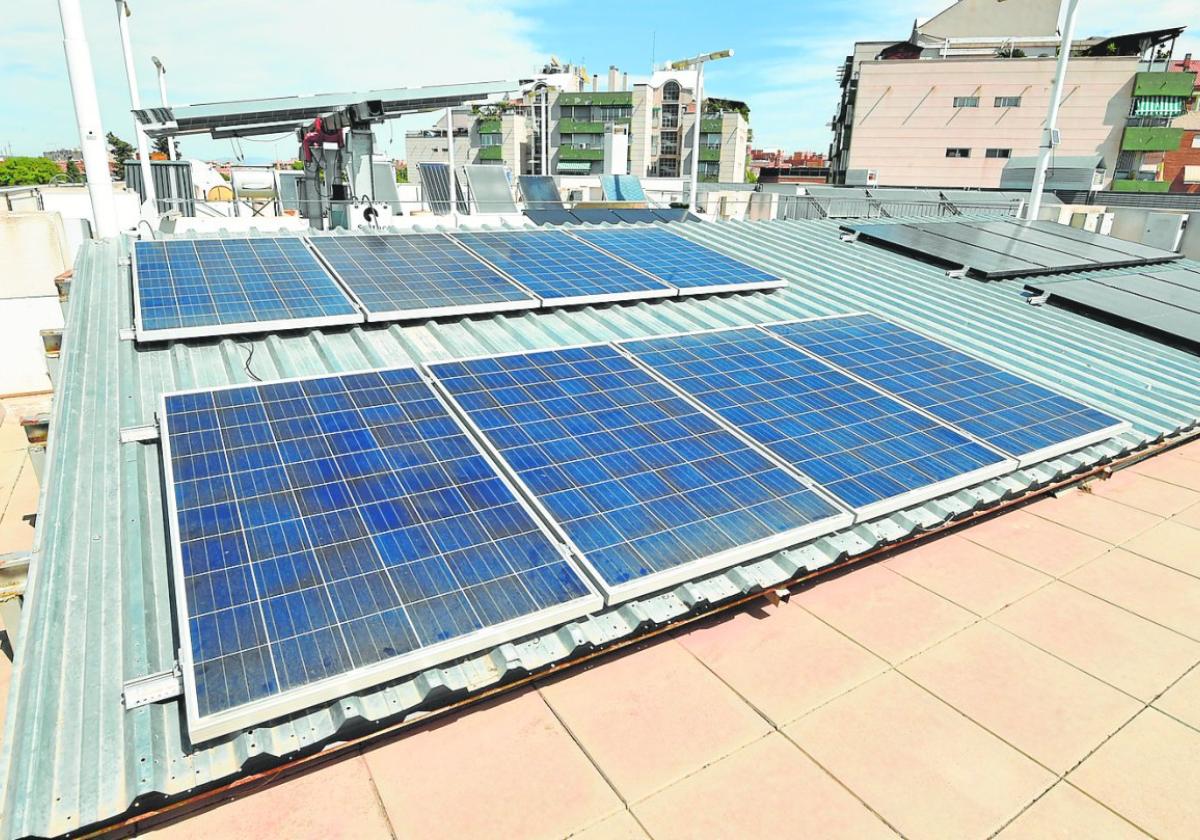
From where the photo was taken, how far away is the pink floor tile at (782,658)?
6301mm

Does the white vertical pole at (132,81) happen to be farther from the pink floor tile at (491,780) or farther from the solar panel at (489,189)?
the pink floor tile at (491,780)

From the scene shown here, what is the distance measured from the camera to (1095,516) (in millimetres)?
9875

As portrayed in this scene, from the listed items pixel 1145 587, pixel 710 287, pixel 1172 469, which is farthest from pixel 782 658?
pixel 1172 469

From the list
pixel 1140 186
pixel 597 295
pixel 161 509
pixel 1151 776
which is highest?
pixel 1140 186

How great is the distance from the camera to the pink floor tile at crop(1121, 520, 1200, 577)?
8.75m

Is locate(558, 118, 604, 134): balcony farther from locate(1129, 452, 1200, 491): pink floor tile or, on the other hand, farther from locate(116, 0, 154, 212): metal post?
locate(1129, 452, 1200, 491): pink floor tile

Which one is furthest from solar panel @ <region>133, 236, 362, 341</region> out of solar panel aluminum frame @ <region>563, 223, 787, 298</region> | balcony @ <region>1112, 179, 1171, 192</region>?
balcony @ <region>1112, 179, 1171, 192</region>

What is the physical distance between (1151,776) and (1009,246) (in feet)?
56.6

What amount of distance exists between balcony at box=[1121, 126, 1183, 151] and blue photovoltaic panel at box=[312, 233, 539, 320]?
101268 millimetres

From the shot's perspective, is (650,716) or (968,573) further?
(968,573)

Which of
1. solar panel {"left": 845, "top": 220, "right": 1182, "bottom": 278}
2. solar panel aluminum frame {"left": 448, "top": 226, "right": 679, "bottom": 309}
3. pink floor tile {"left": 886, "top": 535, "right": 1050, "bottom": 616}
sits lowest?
pink floor tile {"left": 886, "top": 535, "right": 1050, "bottom": 616}

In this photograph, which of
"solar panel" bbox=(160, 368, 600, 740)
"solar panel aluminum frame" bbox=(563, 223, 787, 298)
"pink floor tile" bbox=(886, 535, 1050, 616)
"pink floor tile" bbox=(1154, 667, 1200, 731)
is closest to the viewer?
"solar panel" bbox=(160, 368, 600, 740)

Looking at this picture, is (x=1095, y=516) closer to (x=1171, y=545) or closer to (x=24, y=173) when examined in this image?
(x=1171, y=545)

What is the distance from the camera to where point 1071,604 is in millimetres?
7805
